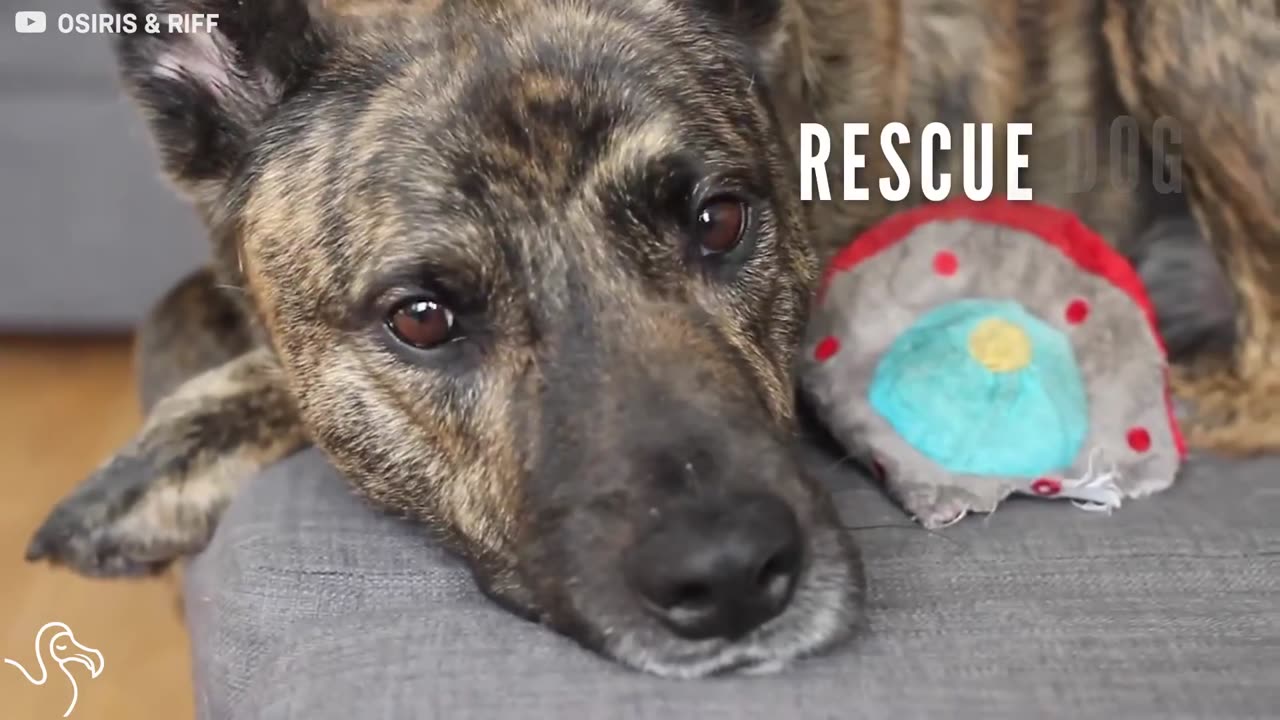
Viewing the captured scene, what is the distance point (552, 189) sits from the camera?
1286mm

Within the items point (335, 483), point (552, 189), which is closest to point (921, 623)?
point (552, 189)

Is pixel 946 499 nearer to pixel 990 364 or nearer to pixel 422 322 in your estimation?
pixel 990 364

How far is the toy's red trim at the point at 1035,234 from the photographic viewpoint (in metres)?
1.64

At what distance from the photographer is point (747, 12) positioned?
157cm

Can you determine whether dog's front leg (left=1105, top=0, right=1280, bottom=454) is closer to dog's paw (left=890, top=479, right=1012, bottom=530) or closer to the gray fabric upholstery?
dog's paw (left=890, top=479, right=1012, bottom=530)

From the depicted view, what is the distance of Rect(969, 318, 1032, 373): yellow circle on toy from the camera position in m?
1.51

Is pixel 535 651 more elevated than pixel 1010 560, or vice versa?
pixel 535 651

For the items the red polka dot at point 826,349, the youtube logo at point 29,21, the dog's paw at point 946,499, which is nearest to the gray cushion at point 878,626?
the dog's paw at point 946,499

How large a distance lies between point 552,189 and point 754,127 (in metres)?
0.31

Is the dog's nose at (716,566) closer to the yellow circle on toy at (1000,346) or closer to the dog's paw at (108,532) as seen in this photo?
the yellow circle on toy at (1000,346)

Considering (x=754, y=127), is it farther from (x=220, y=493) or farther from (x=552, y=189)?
(x=220, y=493)

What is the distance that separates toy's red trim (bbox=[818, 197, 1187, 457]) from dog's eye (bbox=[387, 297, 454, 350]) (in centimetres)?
55

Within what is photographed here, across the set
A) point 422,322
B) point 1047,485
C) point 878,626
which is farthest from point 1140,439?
point 422,322

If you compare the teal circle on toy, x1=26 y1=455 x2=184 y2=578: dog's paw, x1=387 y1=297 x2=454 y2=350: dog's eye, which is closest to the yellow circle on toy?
the teal circle on toy
